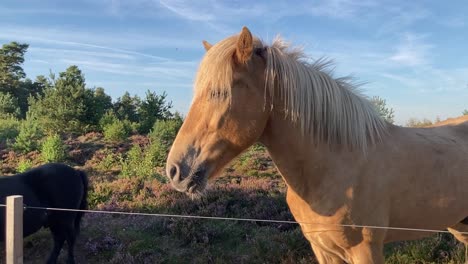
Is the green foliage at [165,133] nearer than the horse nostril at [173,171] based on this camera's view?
No

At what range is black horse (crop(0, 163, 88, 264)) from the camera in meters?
4.91

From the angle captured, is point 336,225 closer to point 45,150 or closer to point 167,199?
point 167,199

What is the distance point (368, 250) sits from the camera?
229cm

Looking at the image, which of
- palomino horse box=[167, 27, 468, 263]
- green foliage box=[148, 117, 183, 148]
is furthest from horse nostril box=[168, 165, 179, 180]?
green foliage box=[148, 117, 183, 148]

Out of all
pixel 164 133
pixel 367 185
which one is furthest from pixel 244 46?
pixel 164 133

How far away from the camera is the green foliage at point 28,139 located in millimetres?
13188

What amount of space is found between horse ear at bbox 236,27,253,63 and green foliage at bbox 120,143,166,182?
7266 mm

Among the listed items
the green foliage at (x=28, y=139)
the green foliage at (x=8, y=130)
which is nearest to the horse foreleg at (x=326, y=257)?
the green foliage at (x=28, y=139)

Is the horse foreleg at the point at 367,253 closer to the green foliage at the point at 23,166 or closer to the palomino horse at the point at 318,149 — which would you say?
the palomino horse at the point at 318,149

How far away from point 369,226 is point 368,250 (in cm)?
16

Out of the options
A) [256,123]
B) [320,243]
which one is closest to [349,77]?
[256,123]

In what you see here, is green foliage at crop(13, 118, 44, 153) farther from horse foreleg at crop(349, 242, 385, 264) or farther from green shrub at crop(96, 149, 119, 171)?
horse foreleg at crop(349, 242, 385, 264)

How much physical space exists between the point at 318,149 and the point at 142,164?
9040 millimetres

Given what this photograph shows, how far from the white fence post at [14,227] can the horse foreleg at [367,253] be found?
1.93m
